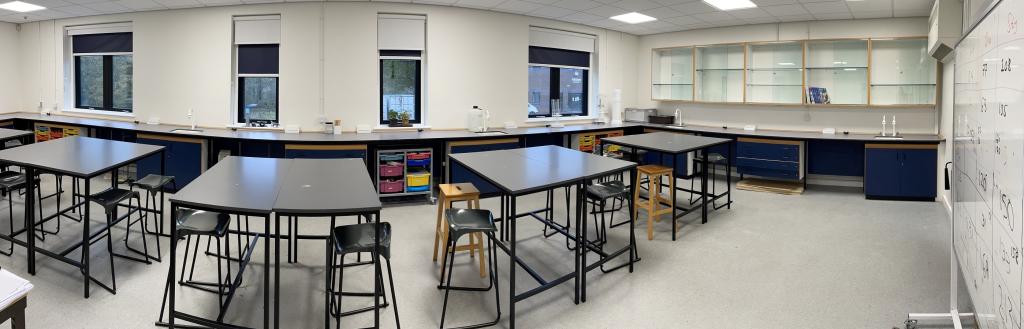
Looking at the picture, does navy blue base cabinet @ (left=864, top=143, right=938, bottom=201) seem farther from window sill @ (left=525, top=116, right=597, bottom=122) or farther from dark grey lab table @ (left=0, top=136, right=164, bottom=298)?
dark grey lab table @ (left=0, top=136, right=164, bottom=298)

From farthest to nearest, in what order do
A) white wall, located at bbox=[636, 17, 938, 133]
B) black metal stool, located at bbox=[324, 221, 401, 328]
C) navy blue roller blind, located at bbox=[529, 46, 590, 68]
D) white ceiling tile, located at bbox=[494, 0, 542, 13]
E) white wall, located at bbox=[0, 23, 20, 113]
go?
1. white wall, located at bbox=[0, 23, 20, 113]
2. navy blue roller blind, located at bbox=[529, 46, 590, 68]
3. white wall, located at bbox=[636, 17, 938, 133]
4. white ceiling tile, located at bbox=[494, 0, 542, 13]
5. black metal stool, located at bbox=[324, 221, 401, 328]

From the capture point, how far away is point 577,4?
616 cm

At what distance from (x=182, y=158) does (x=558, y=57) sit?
4.97m

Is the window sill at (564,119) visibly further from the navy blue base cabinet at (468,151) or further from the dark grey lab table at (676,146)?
the dark grey lab table at (676,146)

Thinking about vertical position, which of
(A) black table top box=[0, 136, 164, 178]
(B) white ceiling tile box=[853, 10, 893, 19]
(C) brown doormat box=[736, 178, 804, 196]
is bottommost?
(C) brown doormat box=[736, 178, 804, 196]

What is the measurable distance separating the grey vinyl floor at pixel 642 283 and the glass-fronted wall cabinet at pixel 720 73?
3.23 metres

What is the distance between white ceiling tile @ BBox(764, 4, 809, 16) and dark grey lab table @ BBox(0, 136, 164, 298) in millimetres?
6438

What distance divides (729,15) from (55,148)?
278 inches

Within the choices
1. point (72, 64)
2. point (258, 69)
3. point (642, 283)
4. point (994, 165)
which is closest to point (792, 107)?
point (642, 283)

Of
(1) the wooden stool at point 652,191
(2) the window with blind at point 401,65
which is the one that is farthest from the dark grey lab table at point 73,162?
(1) the wooden stool at point 652,191

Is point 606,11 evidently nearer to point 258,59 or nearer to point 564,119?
point 564,119

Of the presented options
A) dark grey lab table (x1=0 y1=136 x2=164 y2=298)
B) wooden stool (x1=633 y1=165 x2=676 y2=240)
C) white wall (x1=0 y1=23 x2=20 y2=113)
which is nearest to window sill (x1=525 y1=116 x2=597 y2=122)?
wooden stool (x1=633 y1=165 x2=676 y2=240)

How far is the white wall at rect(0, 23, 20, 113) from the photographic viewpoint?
7.79 meters

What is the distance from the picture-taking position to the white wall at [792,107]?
647 cm
